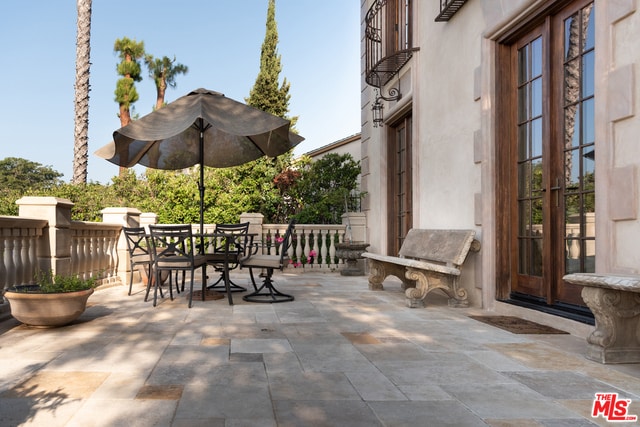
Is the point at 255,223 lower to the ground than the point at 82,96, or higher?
lower

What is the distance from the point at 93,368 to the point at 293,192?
9721 millimetres

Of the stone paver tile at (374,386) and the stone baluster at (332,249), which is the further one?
the stone baluster at (332,249)

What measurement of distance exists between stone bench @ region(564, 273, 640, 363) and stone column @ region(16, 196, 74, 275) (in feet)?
17.0

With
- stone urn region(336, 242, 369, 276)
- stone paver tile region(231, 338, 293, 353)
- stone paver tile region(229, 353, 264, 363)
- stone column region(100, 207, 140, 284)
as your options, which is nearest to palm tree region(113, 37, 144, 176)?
stone column region(100, 207, 140, 284)

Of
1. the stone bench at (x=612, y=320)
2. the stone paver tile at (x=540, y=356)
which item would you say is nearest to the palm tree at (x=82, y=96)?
the stone paver tile at (x=540, y=356)

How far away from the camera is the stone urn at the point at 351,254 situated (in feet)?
29.9

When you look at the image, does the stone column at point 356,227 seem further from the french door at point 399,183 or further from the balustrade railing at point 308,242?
the french door at point 399,183

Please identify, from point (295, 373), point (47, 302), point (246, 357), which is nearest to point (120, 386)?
point (246, 357)

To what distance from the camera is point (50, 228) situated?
5.36 metres

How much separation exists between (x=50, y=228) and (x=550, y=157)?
5321mm

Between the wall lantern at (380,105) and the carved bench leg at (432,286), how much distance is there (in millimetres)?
4064

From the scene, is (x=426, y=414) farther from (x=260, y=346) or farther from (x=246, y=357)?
(x=260, y=346)

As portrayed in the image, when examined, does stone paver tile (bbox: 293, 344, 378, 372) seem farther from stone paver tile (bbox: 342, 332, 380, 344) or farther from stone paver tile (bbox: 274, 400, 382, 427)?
stone paver tile (bbox: 274, 400, 382, 427)

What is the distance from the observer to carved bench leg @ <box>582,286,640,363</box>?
303 cm
